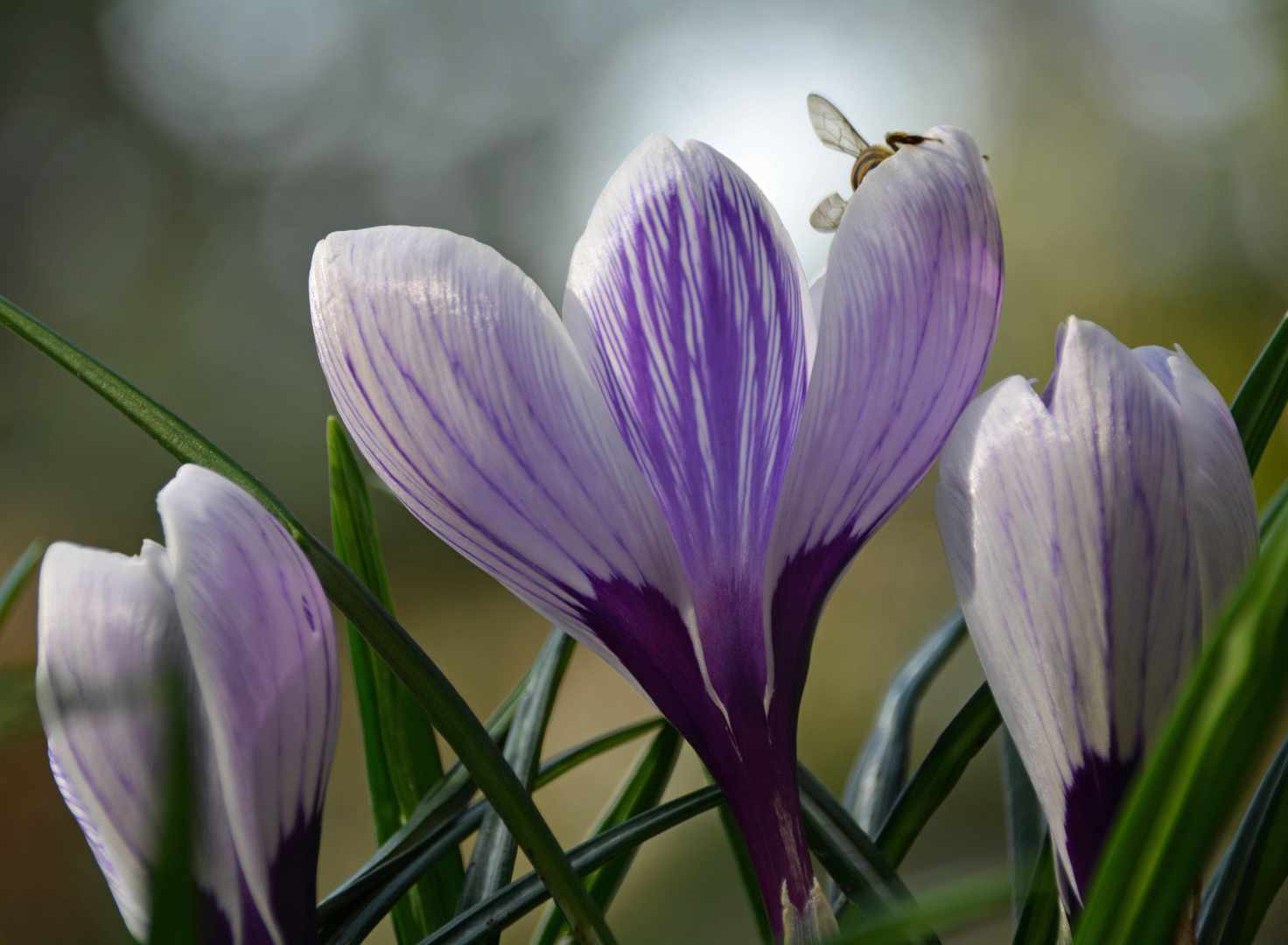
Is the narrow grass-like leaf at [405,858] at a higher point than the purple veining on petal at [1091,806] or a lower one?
higher

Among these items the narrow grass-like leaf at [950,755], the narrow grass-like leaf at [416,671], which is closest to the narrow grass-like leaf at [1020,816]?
the narrow grass-like leaf at [950,755]

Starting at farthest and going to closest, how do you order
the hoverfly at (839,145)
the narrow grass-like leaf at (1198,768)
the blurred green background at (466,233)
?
the blurred green background at (466,233), the hoverfly at (839,145), the narrow grass-like leaf at (1198,768)

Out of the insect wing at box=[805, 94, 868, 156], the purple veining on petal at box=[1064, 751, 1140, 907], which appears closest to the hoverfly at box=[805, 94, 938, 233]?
the insect wing at box=[805, 94, 868, 156]

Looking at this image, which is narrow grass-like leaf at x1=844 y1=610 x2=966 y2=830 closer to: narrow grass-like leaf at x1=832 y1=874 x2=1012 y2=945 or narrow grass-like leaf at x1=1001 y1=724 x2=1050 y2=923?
narrow grass-like leaf at x1=1001 y1=724 x2=1050 y2=923

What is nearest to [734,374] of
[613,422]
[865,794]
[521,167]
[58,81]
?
[613,422]

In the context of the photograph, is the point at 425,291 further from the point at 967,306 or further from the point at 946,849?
the point at 946,849

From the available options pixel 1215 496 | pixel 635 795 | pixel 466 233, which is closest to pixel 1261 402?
pixel 1215 496

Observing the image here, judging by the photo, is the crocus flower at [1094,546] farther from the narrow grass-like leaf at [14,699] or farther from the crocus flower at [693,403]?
the narrow grass-like leaf at [14,699]
